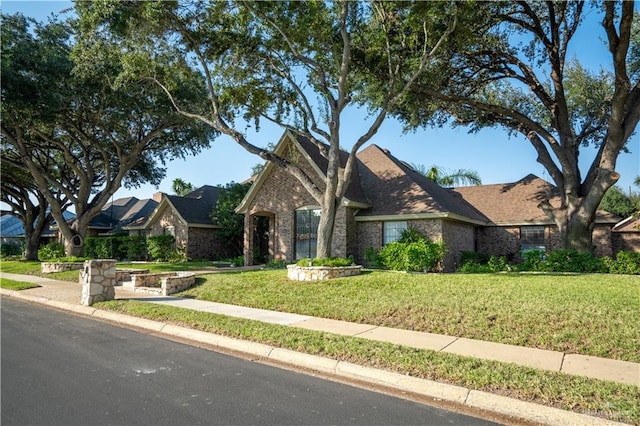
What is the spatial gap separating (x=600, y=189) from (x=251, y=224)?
16.2 metres

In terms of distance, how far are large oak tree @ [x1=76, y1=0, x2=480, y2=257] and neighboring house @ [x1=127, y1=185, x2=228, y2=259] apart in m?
11.9

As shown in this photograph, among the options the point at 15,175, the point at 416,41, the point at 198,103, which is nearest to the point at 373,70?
the point at 416,41

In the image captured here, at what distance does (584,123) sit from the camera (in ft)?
68.2

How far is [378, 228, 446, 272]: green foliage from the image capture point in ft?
48.8

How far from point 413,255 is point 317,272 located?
13.0 ft

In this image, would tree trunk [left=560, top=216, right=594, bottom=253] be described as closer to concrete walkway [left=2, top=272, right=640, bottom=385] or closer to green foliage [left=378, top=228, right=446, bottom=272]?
green foliage [left=378, top=228, right=446, bottom=272]

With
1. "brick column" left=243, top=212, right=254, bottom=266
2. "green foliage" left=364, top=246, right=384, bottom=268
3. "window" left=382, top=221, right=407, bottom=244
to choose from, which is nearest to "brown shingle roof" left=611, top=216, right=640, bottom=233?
"window" left=382, top=221, right=407, bottom=244

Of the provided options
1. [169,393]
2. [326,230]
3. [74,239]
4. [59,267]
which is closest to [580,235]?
[326,230]

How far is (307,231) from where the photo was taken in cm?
2039

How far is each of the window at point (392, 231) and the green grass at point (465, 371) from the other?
11486 mm

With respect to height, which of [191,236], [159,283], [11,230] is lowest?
[159,283]

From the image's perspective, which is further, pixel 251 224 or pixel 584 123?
pixel 251 224

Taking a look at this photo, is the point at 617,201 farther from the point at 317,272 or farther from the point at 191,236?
the point at 317,272

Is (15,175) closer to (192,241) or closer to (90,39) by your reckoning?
(192,241)
